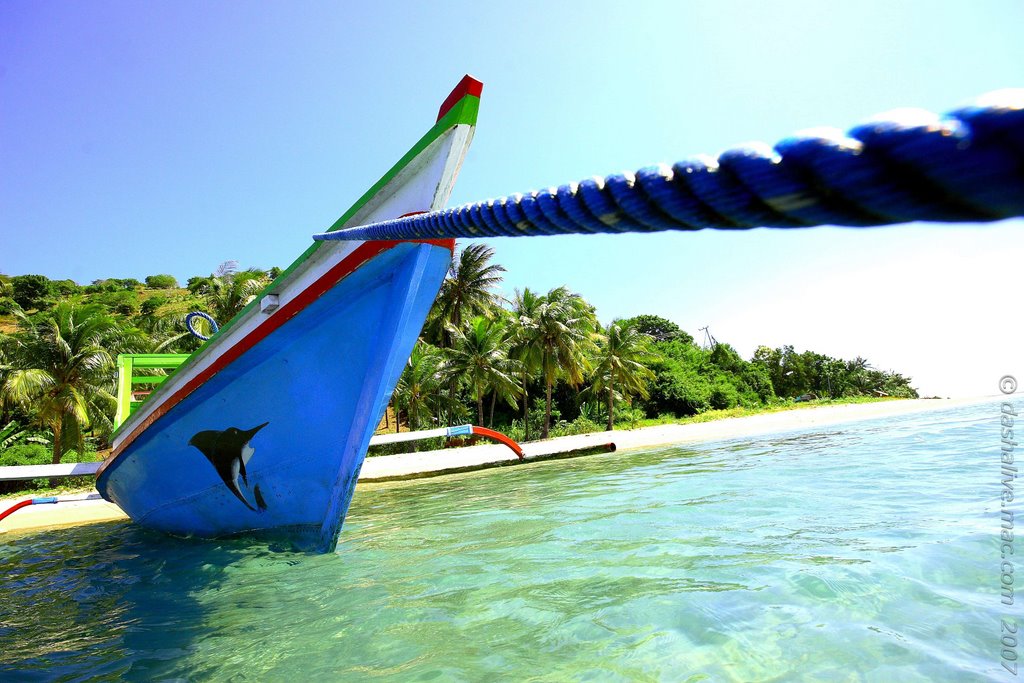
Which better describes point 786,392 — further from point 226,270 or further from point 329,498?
point 226,270

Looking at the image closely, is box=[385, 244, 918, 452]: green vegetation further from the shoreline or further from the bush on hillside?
the bush on hillside

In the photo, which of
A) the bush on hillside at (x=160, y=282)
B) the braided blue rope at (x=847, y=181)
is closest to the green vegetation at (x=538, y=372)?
the braided blue rope at (x=847, y=181)

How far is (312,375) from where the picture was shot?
4.33 metres

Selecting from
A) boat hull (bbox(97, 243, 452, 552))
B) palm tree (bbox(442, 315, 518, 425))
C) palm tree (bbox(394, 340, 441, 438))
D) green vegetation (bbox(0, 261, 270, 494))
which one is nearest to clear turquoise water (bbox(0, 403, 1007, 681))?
boat hull (bbox(97, 243, 452, 552))

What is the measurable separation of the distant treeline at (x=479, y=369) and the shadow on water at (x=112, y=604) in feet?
39.1

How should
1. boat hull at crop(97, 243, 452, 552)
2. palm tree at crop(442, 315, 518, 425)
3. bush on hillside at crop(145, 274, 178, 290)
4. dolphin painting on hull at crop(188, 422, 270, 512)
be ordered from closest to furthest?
boat hull at crop(97, 243, 452, 552) → dolphin painting on hull at crop(188, 422, 270, 512) → palm tree at crop(442, 315, 518, 425) → bush on hillside at crop(145, 274, 178, 290)

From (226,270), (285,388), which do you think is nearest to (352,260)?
(285,388)

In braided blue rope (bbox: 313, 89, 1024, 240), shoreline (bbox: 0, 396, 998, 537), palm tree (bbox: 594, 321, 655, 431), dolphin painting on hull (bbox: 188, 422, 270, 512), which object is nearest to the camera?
braided blue rope (bbox: 313, 89, 1024, 240)

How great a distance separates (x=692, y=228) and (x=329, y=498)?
434cm

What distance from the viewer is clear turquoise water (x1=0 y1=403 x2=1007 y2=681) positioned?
2.48m

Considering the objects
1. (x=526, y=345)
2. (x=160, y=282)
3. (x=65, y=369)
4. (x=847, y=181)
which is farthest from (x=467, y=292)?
(x=160, y=282)

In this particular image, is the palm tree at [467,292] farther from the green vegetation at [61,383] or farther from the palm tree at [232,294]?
the green vegetation at [61,383]

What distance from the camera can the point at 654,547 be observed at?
4.21 metres

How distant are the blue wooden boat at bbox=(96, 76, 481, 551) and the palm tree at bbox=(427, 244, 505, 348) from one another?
830 inches
